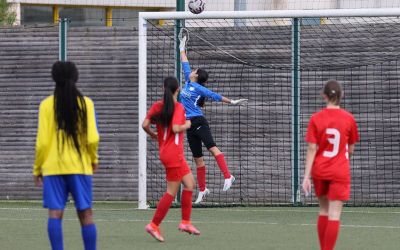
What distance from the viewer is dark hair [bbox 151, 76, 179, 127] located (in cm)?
1270

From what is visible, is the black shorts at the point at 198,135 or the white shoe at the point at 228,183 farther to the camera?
the white shoe at the point at 228,183

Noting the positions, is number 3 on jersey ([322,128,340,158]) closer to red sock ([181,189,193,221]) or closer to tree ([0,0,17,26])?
red sock ([181,189,193,221])

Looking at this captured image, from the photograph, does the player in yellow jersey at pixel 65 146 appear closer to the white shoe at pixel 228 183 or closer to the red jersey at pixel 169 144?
the red jersey at pixel 169 144

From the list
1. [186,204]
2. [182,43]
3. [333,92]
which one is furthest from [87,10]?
[333,92]

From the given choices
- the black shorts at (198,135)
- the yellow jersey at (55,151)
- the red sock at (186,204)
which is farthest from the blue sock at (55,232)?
the black shorts at (198,135)

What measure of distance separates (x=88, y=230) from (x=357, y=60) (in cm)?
882

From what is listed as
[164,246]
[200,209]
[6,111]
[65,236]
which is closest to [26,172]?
[6,111]

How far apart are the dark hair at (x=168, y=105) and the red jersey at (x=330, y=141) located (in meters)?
2.26

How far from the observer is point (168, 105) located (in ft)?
41.7

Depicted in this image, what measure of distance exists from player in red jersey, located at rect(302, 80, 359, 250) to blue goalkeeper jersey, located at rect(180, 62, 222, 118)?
5.74 meters

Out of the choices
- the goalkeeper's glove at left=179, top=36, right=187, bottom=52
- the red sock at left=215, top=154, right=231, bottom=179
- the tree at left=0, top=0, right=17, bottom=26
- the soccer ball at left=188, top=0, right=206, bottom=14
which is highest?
the tree at left=0, top=0, right=17, bottom=26

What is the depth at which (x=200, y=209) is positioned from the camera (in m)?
17.6

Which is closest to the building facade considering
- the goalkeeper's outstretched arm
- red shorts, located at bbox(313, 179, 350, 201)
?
the goalkeeper's outstretched arm

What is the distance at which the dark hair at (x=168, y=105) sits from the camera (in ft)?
41.7
